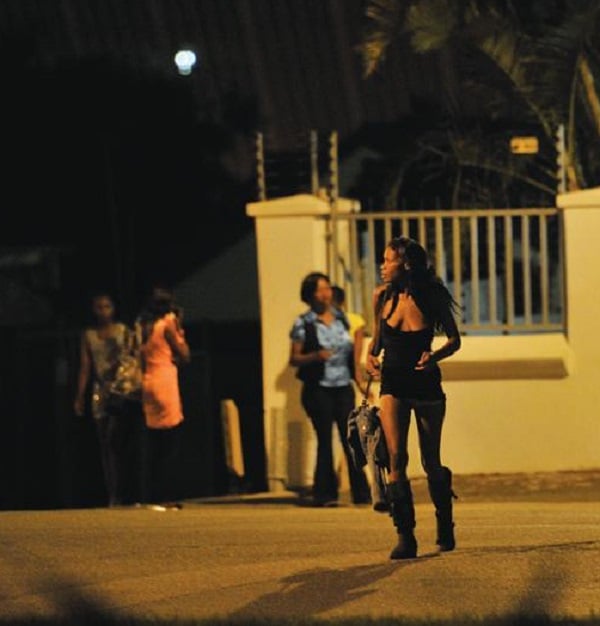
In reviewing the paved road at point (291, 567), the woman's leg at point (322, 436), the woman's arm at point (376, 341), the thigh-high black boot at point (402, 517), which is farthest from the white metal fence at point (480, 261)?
the thigh-high black boot at point (402, 517)

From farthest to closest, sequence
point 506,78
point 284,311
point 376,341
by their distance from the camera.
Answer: point 506,78
point 284,311
point 376,341

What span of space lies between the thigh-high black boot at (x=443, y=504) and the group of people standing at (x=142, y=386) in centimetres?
401

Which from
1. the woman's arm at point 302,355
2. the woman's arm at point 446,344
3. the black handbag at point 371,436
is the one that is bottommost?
the black handbag at point 371,436

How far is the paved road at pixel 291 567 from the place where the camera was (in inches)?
319

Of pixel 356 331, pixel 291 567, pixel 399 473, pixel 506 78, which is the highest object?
pixel 506 78

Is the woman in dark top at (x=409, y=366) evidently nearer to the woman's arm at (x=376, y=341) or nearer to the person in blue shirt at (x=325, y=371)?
the woman's arm at (x=376, y=341)

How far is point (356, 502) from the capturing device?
43.8ft

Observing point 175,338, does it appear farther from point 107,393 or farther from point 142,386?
point 107,393

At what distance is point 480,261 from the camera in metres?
14.8

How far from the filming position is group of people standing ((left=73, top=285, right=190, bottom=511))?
1339cm

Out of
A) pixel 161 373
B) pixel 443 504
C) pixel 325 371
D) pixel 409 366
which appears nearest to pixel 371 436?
pixel 409 366

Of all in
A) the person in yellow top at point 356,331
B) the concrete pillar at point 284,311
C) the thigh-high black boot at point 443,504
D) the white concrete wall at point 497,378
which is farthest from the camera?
the concrete pillar at point 284,311

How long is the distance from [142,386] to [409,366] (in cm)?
442

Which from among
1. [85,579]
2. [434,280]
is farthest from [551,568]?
[85,579]
